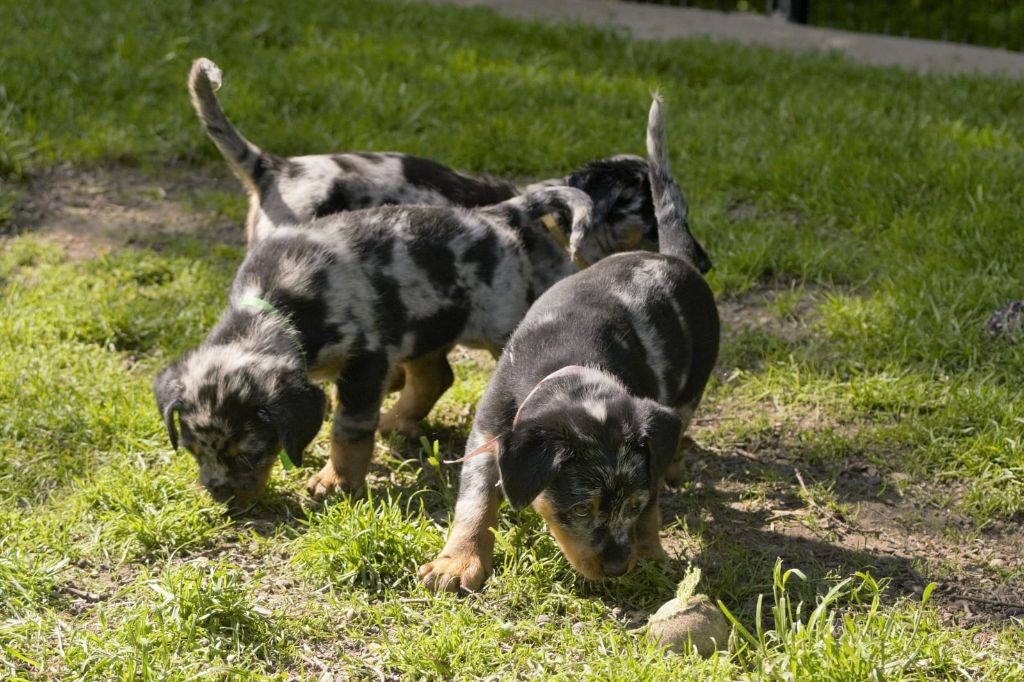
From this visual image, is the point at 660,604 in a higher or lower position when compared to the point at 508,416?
lower

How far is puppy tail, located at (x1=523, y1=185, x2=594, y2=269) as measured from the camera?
16.5ft

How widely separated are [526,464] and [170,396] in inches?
59.5

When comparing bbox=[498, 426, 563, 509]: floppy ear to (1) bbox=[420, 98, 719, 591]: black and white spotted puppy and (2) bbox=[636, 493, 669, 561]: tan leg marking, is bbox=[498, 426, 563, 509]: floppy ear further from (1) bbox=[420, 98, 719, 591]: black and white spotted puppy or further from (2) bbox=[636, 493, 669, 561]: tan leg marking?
(2) bbox=[636, 493, 669, 561]: tan leg marking

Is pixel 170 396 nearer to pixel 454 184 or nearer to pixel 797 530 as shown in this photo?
pixel 454 184

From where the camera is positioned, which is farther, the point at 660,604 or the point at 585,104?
the point at 585,104

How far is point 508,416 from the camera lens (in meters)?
4.19

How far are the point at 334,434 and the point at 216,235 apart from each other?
8.91ft

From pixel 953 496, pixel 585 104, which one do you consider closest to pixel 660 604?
pixel 953 496

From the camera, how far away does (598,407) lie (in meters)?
3.79

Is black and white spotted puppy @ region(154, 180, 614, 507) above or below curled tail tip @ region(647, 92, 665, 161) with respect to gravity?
below

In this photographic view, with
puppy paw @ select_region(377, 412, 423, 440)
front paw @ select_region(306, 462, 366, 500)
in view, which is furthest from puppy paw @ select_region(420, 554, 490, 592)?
puppy paw @ select_region(377, 412, 423, 440)

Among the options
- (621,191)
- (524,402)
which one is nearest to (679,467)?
(524,402)

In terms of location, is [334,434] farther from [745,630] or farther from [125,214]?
[125,214]

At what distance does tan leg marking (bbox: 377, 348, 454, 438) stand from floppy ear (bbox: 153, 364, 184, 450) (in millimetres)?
1070
